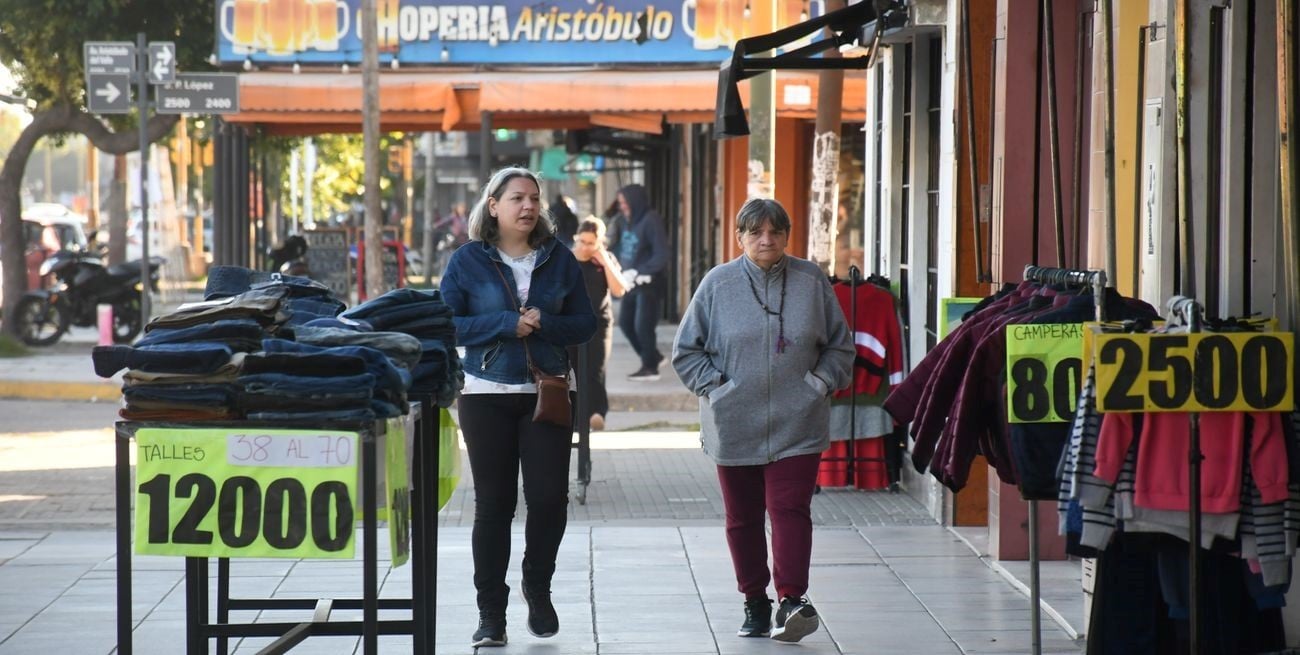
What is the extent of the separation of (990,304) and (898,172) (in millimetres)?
5132

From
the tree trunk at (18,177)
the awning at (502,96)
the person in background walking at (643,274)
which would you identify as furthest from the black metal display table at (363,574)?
the tree trunk at (18,177)

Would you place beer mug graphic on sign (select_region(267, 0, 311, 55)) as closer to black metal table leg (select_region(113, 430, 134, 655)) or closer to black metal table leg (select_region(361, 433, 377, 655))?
black metal table leg (select_region(113, 430, 134, 655))

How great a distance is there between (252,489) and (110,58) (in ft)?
43.1

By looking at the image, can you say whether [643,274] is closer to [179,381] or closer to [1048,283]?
[1048,283]

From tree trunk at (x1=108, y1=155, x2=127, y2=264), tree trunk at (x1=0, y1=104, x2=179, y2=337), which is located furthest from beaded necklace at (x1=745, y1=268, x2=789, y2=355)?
tree trunk at (x1=108, y1=155, x2=127, y2=264)

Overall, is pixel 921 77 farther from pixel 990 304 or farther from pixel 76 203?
pixel 76 203

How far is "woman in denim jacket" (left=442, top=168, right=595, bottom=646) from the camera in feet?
21.8

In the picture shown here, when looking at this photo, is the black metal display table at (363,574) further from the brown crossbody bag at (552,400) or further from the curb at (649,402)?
the curb at (649,402)

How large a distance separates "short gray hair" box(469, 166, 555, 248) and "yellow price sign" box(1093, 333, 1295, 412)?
8.26ft


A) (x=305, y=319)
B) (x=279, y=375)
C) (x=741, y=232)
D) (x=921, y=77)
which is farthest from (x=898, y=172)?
(x=279, y=375)

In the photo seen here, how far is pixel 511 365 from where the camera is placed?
664 centimetres

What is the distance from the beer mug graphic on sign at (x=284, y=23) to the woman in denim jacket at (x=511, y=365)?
45.7 feet

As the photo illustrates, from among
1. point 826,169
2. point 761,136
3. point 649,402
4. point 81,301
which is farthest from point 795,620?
point 81,301

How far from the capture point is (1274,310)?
225 inches
